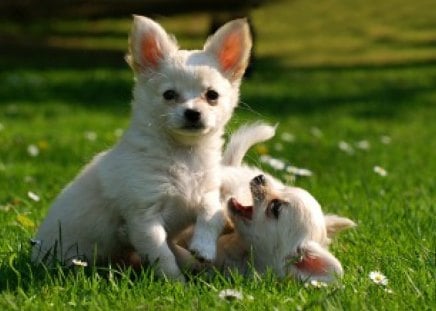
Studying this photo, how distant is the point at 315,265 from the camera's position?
13.8 feet

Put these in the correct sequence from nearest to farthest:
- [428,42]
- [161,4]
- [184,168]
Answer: [184,168], [428,42], [161,4]

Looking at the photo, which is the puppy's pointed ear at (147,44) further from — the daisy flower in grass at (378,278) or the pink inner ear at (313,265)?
the daisy flower in grass at (378,278)

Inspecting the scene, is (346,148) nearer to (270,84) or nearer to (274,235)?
(274,235)

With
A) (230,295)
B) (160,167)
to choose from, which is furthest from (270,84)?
(230,295)

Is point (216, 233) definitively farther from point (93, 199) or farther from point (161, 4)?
point (161, 4)

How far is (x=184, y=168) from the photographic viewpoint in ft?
14.3

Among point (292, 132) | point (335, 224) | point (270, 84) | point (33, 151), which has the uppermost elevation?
point (335, 224)

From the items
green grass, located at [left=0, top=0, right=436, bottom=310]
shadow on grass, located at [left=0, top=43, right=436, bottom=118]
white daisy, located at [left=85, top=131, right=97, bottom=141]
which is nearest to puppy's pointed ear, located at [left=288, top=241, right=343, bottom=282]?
green grass, located at [left=0, top=0, right=436, bottom=310]

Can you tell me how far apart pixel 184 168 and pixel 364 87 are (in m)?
13.7

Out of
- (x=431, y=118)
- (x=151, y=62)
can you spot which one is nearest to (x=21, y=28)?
(x=431, y=118)

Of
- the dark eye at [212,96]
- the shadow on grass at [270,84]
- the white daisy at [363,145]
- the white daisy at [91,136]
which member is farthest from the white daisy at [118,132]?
the dark eye at [212,96]

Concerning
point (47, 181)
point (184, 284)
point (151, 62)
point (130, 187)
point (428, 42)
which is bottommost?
point (428, 42)

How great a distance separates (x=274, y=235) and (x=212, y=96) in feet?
2.34

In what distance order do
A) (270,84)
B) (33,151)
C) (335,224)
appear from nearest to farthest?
(335,224) < (33,151) < (270,84)
